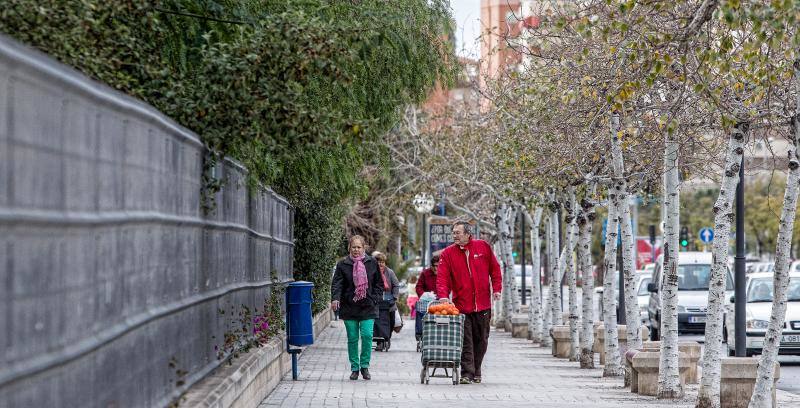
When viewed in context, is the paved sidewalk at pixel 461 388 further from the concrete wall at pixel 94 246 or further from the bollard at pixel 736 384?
the concrete wall at pixel 94 246

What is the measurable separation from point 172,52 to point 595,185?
34.4 feet

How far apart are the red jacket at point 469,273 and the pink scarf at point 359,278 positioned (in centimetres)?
133

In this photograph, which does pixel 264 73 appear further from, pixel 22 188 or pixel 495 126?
pixel 495 126

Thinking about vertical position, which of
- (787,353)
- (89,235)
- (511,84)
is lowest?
(787,353)

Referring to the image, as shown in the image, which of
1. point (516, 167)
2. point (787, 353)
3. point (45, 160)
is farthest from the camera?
point (787, 353)

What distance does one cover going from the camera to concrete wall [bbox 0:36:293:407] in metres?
4.89

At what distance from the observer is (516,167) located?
2138 cm

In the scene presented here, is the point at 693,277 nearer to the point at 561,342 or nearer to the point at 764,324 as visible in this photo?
the point at 561,342

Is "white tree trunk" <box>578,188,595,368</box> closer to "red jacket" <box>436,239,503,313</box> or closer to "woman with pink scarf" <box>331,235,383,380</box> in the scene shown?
"woman with pink scarf" <box>331,235,383,380</box>

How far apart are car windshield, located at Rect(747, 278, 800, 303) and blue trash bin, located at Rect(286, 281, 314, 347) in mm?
10584

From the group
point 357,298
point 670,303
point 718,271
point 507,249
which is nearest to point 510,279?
point 507,249

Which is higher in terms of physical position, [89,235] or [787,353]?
[89,235]

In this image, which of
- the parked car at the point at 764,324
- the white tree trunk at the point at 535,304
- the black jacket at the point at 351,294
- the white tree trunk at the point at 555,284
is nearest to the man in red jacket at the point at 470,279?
the black jacket at the point at 351,294

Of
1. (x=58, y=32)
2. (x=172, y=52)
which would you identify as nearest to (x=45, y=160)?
(x=58, y=32)
